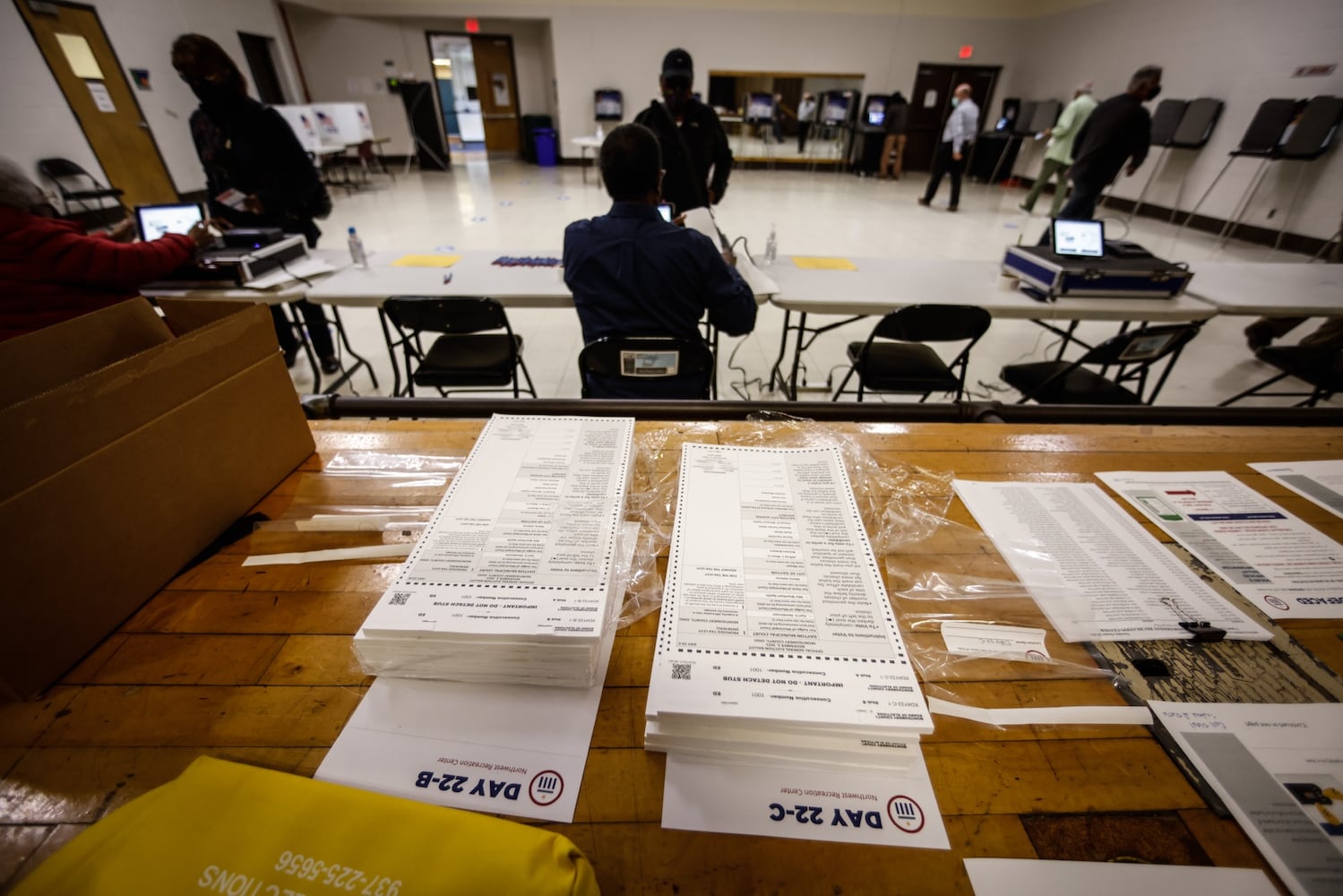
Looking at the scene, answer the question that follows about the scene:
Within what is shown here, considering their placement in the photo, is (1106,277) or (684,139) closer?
(1106,277)

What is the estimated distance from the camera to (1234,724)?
20.3 inches

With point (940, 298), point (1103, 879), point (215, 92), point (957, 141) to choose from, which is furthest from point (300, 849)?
point (957, 141)

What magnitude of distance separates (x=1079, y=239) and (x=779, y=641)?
2.80 meters

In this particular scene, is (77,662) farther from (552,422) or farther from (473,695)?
(552,422)

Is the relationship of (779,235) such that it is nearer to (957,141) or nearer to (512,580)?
(957,141)

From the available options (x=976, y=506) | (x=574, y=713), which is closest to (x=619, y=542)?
(x=574, y=713)

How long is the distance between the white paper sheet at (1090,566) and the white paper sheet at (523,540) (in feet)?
1.79

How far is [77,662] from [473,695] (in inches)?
17.2

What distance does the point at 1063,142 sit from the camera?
6535 millimetres

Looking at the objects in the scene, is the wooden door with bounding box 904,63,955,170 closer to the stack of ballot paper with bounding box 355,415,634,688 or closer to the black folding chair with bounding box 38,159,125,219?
the black folding chair with bounding box 38,159,125,219

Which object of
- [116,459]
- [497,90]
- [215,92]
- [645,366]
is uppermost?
[497,90]

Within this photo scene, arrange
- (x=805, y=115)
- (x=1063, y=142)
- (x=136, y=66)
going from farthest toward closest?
1. (x=805, y=115)
2. (x=1063, y=142)
3. (x=136, y=66)

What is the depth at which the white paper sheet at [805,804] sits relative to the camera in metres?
0.45

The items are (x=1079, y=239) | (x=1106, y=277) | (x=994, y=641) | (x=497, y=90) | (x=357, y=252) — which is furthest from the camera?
(x=497, y=90)
